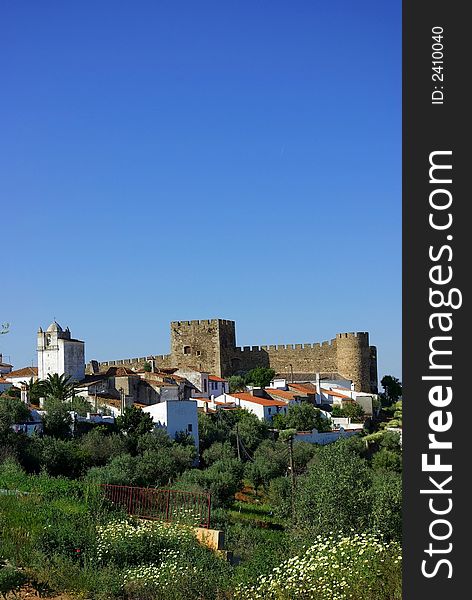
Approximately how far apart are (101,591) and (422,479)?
5702mm

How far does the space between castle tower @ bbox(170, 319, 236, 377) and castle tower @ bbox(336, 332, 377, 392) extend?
804cm

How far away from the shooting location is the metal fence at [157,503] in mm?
12992

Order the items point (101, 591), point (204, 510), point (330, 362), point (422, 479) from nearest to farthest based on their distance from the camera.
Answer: point (422, 479) → point (101, 591) → point (204, 510) → point (330, 362)

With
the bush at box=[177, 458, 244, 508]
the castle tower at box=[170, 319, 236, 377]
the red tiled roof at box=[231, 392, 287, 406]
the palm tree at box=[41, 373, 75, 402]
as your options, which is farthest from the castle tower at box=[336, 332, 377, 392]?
the bush at box=[177, 458, 244, 508]

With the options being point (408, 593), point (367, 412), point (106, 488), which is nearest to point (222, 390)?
point (367, 412)

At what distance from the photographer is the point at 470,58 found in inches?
167

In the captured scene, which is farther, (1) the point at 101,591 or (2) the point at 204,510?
(2) the point at 204,510

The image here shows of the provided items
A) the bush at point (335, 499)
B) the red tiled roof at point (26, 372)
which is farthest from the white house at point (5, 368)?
the bush at point (335, 499)

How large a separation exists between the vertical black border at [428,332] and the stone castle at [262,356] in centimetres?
5062

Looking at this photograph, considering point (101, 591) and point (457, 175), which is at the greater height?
point (457, 175)

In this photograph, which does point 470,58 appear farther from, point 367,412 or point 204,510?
point 367,412

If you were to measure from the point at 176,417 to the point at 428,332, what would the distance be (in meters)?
30.1

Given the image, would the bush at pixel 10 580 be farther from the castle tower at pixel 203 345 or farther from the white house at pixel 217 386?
the castle tower at pixel 203 345

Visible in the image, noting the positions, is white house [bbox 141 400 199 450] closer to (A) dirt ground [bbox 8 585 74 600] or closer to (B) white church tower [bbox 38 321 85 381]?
(B) white church tower [bbox 38 321 85 381]
